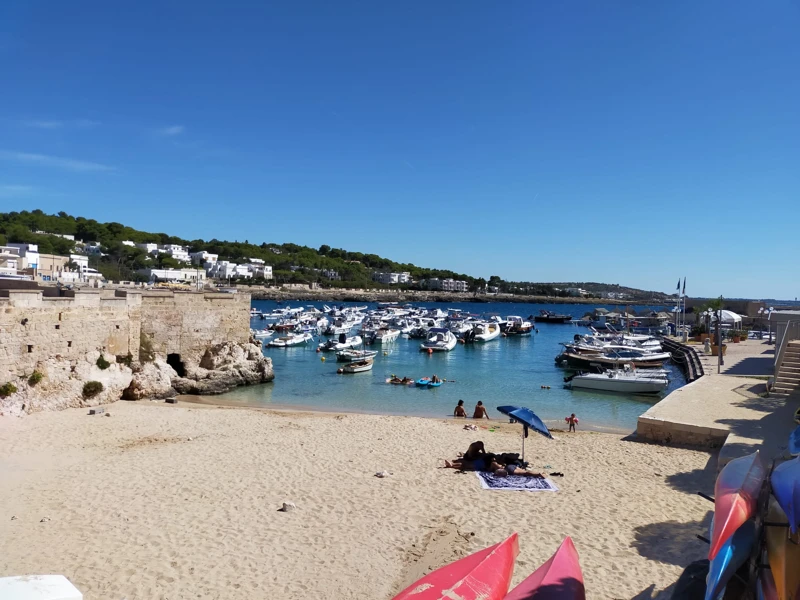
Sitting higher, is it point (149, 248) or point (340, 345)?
point (149, 248)

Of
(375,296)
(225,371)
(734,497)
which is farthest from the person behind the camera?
(375,296)

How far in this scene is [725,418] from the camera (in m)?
13.0

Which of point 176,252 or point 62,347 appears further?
point 176,252

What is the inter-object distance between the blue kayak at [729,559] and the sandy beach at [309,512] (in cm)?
164

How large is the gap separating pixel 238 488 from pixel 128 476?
233 cm

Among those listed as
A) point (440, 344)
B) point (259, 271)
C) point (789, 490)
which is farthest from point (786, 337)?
point (259, 271)

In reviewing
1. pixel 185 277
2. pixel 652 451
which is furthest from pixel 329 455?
pixel 185 277

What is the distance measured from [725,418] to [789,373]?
4.85 metres

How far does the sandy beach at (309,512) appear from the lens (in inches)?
256

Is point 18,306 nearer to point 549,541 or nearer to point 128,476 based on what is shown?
point 128,476

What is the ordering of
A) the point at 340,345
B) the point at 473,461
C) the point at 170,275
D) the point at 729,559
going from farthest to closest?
the point at 170,275 < the point at 340,345 < the point at 473,461 < the point at 729,559

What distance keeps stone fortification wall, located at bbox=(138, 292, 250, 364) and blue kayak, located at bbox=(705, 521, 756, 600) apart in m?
21.8

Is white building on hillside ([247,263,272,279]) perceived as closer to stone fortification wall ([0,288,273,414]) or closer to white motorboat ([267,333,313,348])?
white motorboat ([267,333,313,348])

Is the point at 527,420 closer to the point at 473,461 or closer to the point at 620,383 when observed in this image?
the point at 473,461
